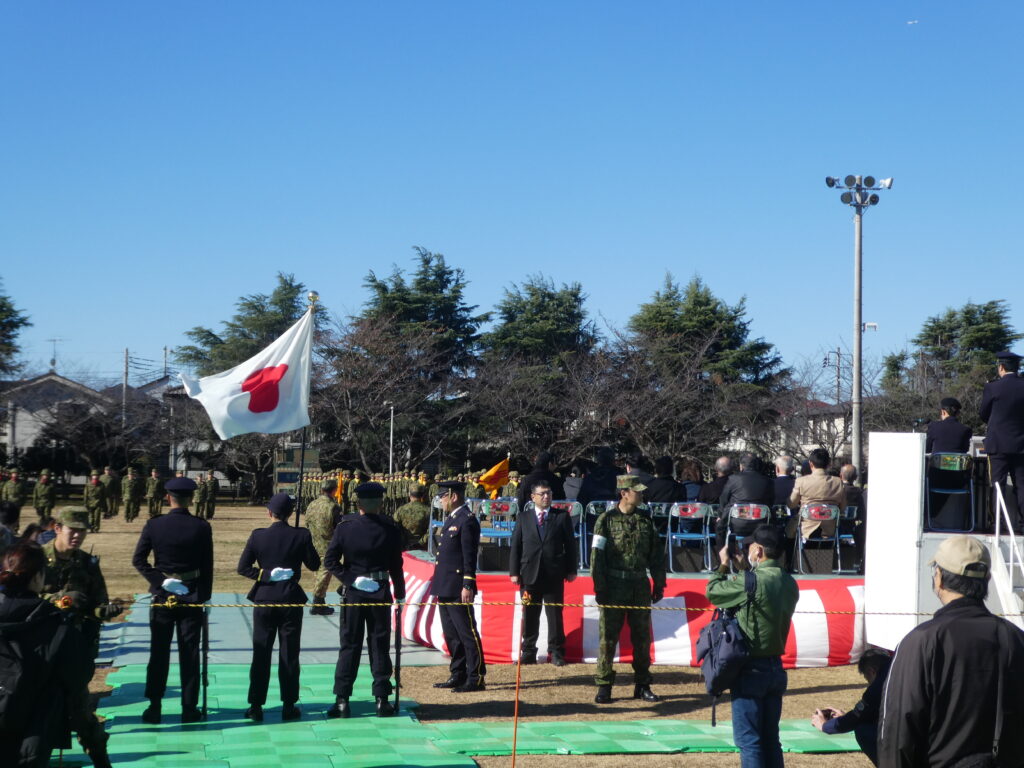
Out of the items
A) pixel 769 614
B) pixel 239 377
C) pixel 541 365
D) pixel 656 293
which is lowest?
pixel 769 614

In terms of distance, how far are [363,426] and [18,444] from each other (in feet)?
89.1

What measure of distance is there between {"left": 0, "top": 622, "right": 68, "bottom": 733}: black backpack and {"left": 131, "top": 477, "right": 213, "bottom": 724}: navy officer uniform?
3518mm

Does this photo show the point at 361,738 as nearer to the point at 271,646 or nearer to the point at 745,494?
the point at 271,646

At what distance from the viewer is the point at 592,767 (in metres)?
7.41

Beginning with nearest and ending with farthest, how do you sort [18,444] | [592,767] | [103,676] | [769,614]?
[769,614] → [592,767] → [103,676] → [18,444]

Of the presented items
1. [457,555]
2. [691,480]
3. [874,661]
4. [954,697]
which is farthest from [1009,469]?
[954,697]

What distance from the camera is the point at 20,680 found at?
4719mm

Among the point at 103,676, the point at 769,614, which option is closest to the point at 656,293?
the point at 103,676

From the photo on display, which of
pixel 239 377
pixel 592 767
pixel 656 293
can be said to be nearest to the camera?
pixel 592 767

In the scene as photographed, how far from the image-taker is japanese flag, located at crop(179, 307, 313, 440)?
43.6 feet

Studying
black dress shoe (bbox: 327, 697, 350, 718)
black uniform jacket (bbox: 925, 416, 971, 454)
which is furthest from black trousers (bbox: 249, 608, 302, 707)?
black uniform jacket (bbox: 925, 416, 971, 454)

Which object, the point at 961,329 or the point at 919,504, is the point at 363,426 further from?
the point at 919,504

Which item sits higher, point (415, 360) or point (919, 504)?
point (415, 360)

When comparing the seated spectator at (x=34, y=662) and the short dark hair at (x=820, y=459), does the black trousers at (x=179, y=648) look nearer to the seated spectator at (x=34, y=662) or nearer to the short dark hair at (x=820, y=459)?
the seated spectator at (x=34, y=662)
